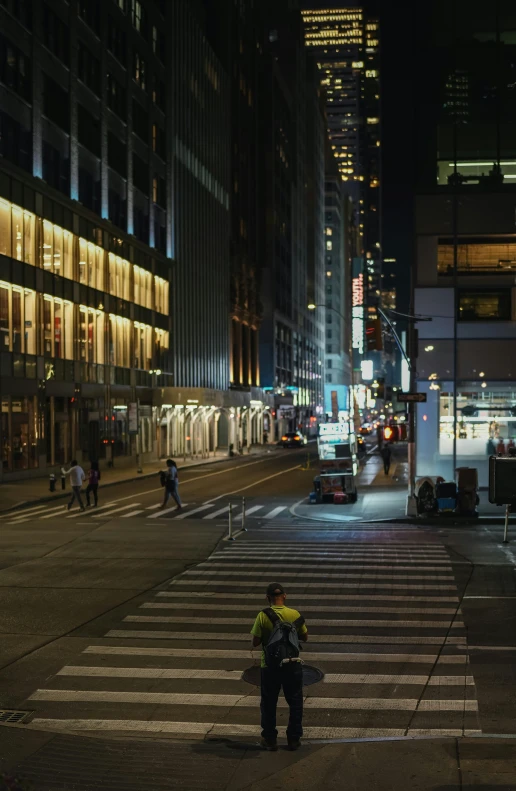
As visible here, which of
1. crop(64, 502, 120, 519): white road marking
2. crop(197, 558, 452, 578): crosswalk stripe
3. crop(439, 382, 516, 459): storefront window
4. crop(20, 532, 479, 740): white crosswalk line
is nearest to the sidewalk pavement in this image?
crop(20, 532, 479, 740): white crosswalk line

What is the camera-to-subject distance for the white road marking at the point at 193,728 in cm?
922

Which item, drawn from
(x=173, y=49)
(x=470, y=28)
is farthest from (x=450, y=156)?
(x=173, y=49)

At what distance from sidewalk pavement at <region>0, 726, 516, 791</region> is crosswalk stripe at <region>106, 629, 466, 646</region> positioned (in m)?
4.21

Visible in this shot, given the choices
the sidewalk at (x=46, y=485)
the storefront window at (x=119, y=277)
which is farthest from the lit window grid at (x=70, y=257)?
the sidewalk at (x=46, y=485)

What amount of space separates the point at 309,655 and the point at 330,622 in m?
1.97

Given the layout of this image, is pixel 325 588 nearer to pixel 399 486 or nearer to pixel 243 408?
pixel 399 486

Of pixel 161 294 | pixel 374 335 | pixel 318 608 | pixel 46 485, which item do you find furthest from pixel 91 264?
pixel 318 608

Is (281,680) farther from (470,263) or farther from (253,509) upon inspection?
(470,263)

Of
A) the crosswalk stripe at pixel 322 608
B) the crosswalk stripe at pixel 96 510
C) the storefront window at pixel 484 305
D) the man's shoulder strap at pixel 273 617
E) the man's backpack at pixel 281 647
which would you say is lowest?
the crosswalk stripe at pixel 96 510

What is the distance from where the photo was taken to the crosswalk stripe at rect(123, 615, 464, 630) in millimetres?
13988

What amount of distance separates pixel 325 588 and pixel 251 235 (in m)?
96.4

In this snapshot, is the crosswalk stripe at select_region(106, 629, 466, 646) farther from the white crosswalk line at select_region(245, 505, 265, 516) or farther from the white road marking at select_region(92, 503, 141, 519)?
the white crosswalk line at select_region(245, 505, 265, 516)

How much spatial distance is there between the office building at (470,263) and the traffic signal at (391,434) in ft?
14.8

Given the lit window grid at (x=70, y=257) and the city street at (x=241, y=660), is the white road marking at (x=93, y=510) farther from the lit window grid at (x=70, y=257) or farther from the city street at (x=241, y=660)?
the lit window grid at (x=70, y=257)
